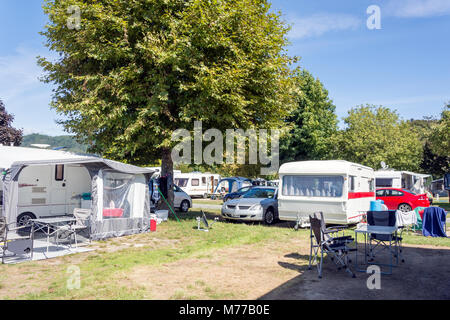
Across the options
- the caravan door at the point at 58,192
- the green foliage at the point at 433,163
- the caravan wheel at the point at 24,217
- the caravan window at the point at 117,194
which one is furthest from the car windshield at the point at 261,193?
the green foliage at the point at 433,163

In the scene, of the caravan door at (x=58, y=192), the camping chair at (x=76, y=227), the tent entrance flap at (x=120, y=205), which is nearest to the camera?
the camping chair at (x=76, y=227)

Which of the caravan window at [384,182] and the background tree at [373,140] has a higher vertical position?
the background tree at [373,140]

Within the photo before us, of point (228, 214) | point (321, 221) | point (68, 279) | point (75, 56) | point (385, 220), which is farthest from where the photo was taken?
point (228, 214)

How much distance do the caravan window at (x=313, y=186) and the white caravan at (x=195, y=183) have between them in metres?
20.0

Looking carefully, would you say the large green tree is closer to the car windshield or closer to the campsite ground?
the car windshield

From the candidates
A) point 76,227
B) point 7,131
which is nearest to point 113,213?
point 76,227

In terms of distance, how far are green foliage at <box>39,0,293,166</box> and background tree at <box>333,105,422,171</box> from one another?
20.1m

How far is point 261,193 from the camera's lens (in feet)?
51.0

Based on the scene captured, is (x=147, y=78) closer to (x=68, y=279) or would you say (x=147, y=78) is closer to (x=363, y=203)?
(x=68, y=279)

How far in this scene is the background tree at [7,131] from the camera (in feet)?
83.3

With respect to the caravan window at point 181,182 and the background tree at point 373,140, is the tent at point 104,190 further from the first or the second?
the background tree at point 373,140

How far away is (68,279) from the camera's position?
630 centimetres
